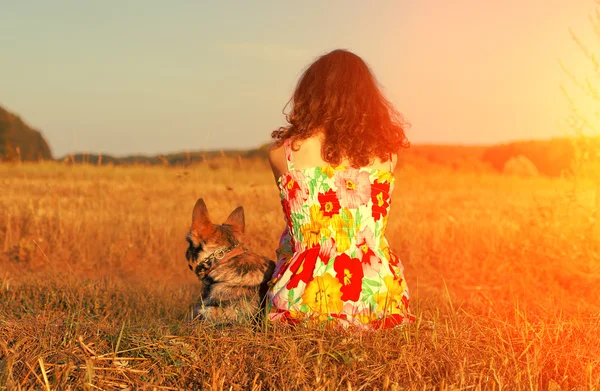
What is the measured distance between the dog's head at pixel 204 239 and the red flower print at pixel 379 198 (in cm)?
105

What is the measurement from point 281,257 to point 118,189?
31.7 ft

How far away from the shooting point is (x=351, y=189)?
4406 millimetres

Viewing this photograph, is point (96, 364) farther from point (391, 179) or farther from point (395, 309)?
point (391, 179)

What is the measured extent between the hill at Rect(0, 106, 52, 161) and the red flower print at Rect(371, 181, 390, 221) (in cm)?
2082

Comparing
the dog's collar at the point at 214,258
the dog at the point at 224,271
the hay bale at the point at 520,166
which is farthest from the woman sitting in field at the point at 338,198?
the hay bale at the point at 520,166

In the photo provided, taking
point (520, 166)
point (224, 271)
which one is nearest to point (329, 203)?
point (224, 271)

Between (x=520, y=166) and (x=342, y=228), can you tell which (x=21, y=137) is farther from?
(x=520, y=166)

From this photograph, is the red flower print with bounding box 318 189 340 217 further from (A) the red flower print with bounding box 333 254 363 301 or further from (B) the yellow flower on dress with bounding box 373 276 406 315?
(B) the yellow flower on dress with bounding box 373 276 406 315

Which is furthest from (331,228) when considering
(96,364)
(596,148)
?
(596,148)

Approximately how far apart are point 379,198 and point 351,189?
0.73 feet

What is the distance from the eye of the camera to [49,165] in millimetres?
17688

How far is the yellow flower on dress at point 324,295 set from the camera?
409 centimetres

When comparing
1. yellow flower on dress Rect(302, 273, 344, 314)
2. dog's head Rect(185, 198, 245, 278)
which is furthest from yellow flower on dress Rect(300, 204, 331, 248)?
dog's head Rect(185, 198, 245, 278)

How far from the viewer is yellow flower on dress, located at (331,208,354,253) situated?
4.36m
